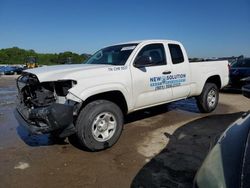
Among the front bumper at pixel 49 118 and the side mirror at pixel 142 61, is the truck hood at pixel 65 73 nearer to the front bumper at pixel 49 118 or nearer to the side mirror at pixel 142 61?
the front bumper at pixel 49 118

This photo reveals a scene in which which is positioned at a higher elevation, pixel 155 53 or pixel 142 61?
pixel 155 53

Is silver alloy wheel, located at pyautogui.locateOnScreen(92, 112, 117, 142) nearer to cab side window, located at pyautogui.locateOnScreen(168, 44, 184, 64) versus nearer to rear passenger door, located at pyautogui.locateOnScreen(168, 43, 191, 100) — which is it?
rear passenger door, located at pyautogui.locateOnScreen(168, 43, 191, 100)

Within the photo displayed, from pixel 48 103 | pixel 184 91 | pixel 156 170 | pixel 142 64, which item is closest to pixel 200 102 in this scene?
pixel 184 91

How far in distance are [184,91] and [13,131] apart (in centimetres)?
407

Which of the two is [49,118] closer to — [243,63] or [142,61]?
[142,61]

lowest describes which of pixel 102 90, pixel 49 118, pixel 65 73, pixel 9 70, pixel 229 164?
pixel 49 118

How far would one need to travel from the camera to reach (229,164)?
5.76 ft

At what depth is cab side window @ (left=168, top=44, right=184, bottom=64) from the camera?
6503mm

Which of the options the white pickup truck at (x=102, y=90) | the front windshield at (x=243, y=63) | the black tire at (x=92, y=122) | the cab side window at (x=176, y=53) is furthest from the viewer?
the front windshield at (x=243, y=63)

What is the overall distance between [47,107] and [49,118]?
0.19m

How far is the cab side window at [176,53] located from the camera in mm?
6503

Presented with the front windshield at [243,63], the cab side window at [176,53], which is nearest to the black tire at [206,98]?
the cab side window at [176,53]

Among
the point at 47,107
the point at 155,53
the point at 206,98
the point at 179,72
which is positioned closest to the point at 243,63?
the point at 206,98

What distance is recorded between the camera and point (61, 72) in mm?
4641
